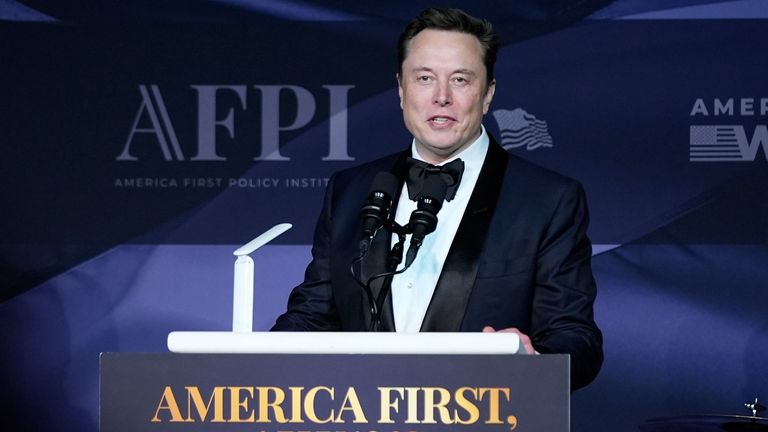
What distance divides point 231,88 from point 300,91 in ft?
0.95

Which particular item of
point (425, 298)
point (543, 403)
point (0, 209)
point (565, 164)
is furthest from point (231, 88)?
point (543, 403)

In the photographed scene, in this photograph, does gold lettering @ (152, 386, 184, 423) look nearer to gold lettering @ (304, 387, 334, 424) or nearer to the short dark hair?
gold lettering @ (304, 387, 334, 424)

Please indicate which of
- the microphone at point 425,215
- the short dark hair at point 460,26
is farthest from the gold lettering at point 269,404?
the short dark hair at point 460,26

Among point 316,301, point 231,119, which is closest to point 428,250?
point 316,301

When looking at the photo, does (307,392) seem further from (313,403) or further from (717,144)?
(717,144)

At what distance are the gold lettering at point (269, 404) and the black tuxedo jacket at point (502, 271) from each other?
39.7 inches

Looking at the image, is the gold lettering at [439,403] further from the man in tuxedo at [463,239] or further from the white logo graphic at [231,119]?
the white logo graphic at [231,119]

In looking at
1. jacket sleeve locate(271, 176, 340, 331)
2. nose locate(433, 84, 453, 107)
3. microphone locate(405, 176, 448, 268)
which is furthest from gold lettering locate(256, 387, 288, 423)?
nose locate(433, 84, 453, 107)

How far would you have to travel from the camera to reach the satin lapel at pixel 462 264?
283cm

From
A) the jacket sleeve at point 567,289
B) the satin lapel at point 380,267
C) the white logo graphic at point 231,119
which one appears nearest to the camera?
the jacket sleeve at point 567,289

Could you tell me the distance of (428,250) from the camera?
9.84 ft

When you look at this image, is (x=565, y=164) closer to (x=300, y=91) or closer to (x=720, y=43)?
(x=720, y=43)

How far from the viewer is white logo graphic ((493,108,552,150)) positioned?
199 inches

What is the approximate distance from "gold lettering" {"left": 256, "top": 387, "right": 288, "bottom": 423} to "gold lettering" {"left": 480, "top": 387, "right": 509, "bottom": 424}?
29 centimetres
